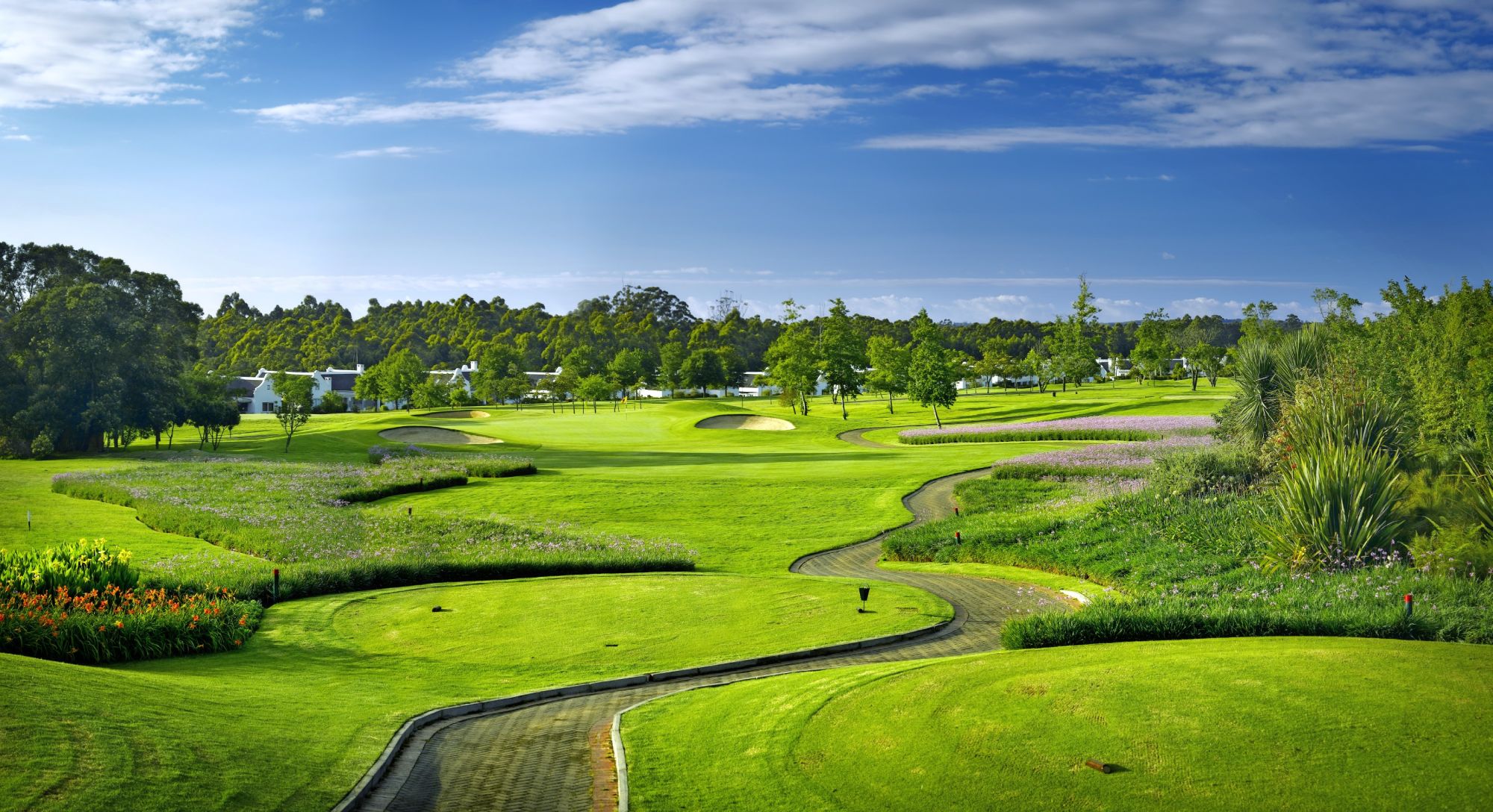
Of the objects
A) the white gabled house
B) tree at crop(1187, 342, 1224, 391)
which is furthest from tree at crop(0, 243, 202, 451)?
tree at crop(1187, 342, 1224, 391)

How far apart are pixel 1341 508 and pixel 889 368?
73503mm

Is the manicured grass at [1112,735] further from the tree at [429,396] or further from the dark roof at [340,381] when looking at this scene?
the dark roof at [340,381]

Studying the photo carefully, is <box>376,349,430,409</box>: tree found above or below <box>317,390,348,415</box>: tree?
above

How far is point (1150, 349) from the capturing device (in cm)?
11500

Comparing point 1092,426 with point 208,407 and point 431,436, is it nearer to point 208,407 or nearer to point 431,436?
point 431,436

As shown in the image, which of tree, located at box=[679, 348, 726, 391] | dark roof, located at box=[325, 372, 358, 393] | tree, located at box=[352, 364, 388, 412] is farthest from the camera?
dark roof, located at box=[325, 372, 358, 393]

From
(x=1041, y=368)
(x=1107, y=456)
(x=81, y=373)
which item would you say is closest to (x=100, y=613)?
(x=1107, y=456)

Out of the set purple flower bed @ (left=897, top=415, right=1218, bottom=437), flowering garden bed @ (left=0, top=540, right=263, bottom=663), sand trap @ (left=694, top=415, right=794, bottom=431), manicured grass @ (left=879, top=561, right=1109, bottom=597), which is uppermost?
purple flower bed @ (left=897, top=415, right=1218, bottom=437)

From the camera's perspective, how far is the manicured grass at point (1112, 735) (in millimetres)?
8500

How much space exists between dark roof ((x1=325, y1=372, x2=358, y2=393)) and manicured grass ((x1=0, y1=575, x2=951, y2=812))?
122 m

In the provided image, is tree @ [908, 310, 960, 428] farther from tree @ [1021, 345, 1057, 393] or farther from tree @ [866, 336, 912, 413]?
tree @ [1021, 345, 1057, 393]

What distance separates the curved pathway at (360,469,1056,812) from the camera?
34.0ft

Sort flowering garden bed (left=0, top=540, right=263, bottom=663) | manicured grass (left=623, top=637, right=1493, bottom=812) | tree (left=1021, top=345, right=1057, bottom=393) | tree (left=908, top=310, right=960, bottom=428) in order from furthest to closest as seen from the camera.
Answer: tree (left=1021, top=345, right=1057, bottom=393)
tree (left=908, top=310, right=960, bottom=428)
flowering garden bed (left=0, top=540, right=263, bottom=663)
manicured grass (left=623, top=637, right=1493, bottom=812)

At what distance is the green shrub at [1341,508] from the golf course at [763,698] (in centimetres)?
425
